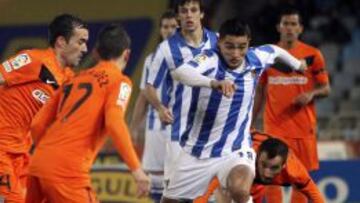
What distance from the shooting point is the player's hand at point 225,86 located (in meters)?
8.12

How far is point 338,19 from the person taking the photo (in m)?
20.7

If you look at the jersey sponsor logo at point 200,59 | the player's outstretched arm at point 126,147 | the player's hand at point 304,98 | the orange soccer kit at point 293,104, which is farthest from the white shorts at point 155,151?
the player's outstretched arm at point 126,147

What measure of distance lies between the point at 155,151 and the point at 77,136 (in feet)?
12.2

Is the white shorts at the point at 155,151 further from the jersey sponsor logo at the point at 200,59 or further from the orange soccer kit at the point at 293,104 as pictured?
the jersey sponsor logo at the point at 200,59

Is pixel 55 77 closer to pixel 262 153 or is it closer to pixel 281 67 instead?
pixel 262 153

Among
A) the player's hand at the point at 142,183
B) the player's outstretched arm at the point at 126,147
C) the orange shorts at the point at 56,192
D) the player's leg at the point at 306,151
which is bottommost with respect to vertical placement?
the player's leg at the point at 306,151

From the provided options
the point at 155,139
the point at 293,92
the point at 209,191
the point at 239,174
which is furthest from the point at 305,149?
the point at 239,174

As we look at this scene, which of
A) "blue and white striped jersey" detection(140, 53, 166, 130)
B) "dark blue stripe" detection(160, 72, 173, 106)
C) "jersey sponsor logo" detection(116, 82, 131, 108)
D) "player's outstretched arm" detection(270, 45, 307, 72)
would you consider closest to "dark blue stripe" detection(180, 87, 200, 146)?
"player's outstretched arm" detection(270, 45, 307, 72)

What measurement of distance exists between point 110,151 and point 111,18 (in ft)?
20.9

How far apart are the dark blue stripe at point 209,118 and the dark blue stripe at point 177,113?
68cm

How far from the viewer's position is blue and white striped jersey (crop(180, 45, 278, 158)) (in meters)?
8.84

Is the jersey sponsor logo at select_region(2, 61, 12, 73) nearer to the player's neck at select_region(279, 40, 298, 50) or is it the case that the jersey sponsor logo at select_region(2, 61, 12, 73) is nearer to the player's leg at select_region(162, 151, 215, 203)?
the player's leg at select_region(162, 151, 215, 203)

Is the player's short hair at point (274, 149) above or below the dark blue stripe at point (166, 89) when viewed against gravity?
below

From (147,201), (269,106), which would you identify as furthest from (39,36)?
(269,106)
